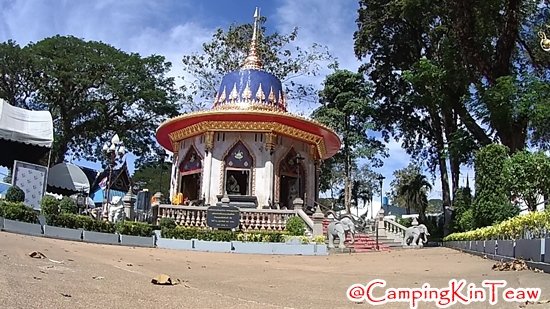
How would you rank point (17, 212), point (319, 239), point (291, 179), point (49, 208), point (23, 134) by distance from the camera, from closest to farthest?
point (17, 212), point (49, 208), point (319, 239), point (23, 134), point (291, 179)

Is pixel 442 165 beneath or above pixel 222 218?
above

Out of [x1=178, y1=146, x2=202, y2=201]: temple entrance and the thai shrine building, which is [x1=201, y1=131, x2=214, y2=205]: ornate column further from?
[x1=178, y1=146, x2=202, y2=201]: temple entrance

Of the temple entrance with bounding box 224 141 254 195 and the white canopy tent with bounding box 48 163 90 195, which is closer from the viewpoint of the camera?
the temple entrance with bounding box 224 141 254 195

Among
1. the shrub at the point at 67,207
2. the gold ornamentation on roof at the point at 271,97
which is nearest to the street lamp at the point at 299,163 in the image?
the gold ornamentation on roof at the point at 271,97

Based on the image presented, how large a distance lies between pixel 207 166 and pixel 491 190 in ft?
40.0

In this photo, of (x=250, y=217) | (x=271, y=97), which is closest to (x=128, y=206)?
(x=250, y=217)

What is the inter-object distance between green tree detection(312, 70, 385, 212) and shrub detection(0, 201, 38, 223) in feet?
70.4

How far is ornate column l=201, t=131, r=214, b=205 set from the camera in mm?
23344

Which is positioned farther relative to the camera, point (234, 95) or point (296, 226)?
point (234, 95)

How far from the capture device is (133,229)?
653 inches

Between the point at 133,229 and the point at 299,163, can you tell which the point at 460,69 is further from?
the point at 133,229

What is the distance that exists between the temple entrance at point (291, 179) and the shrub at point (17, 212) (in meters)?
11.7

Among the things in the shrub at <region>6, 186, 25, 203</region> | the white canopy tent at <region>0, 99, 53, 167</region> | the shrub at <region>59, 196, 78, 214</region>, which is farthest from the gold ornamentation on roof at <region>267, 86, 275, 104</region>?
the shrub at <region>6, 186, 25, 203</region>

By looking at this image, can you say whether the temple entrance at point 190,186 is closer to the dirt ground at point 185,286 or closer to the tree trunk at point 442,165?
the tree trunk at point 442,165
